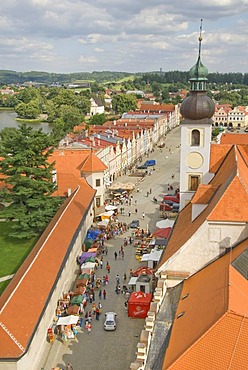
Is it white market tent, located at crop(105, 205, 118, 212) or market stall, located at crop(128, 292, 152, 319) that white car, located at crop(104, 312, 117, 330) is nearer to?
market stall, located at crop(128, 292, 152, 319)

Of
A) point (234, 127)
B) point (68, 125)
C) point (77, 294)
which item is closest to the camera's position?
point (77, 294)

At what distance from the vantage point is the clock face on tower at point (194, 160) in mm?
30969

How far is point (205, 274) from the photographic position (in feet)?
61.3

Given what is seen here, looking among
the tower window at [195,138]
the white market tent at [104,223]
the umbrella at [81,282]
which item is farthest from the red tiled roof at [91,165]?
the umbrella at [81,282]

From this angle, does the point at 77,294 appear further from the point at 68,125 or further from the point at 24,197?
the point at 68,125

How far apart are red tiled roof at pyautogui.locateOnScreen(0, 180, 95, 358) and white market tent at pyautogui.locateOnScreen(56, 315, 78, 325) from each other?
2223 millimetres

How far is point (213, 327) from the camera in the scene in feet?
43.7

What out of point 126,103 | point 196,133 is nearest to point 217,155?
point 196,133

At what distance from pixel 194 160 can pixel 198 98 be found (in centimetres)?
451

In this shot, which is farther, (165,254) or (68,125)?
(68,125)

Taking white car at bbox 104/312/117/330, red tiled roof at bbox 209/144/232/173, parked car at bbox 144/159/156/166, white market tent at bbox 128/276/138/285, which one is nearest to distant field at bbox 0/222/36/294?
white car at bbox 104/312/117/330

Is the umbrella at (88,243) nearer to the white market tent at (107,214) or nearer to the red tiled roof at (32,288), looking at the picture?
the red tiled roof at (32,288)

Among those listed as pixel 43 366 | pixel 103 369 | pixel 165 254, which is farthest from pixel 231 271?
pixel 43 366

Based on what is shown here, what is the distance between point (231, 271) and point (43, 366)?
1106 cm
